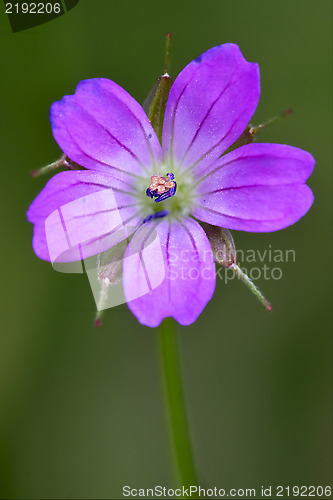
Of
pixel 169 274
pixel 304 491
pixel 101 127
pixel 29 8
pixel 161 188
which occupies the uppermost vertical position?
pixel 29 8

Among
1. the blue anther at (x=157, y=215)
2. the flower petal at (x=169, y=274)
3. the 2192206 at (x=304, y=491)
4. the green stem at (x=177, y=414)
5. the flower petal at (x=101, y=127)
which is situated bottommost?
the 2192206 at (x=304, y=491)

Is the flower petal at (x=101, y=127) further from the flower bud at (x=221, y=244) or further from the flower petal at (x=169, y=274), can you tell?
the flower bud at (x=221, y=244)

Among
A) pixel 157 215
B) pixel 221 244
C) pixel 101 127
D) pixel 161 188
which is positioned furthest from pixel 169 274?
pixel 101 127

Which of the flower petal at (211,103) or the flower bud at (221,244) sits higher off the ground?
the flower petal at (211,103)

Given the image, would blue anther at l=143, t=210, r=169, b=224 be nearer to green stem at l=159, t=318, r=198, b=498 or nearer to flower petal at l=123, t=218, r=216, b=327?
flower petal at l=123, t=218, r=216, b=327

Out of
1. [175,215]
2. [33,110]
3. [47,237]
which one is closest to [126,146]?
[175,215]

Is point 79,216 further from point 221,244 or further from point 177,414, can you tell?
point 177,414

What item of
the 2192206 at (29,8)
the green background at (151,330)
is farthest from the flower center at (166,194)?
the 2192206 at (29,8)
